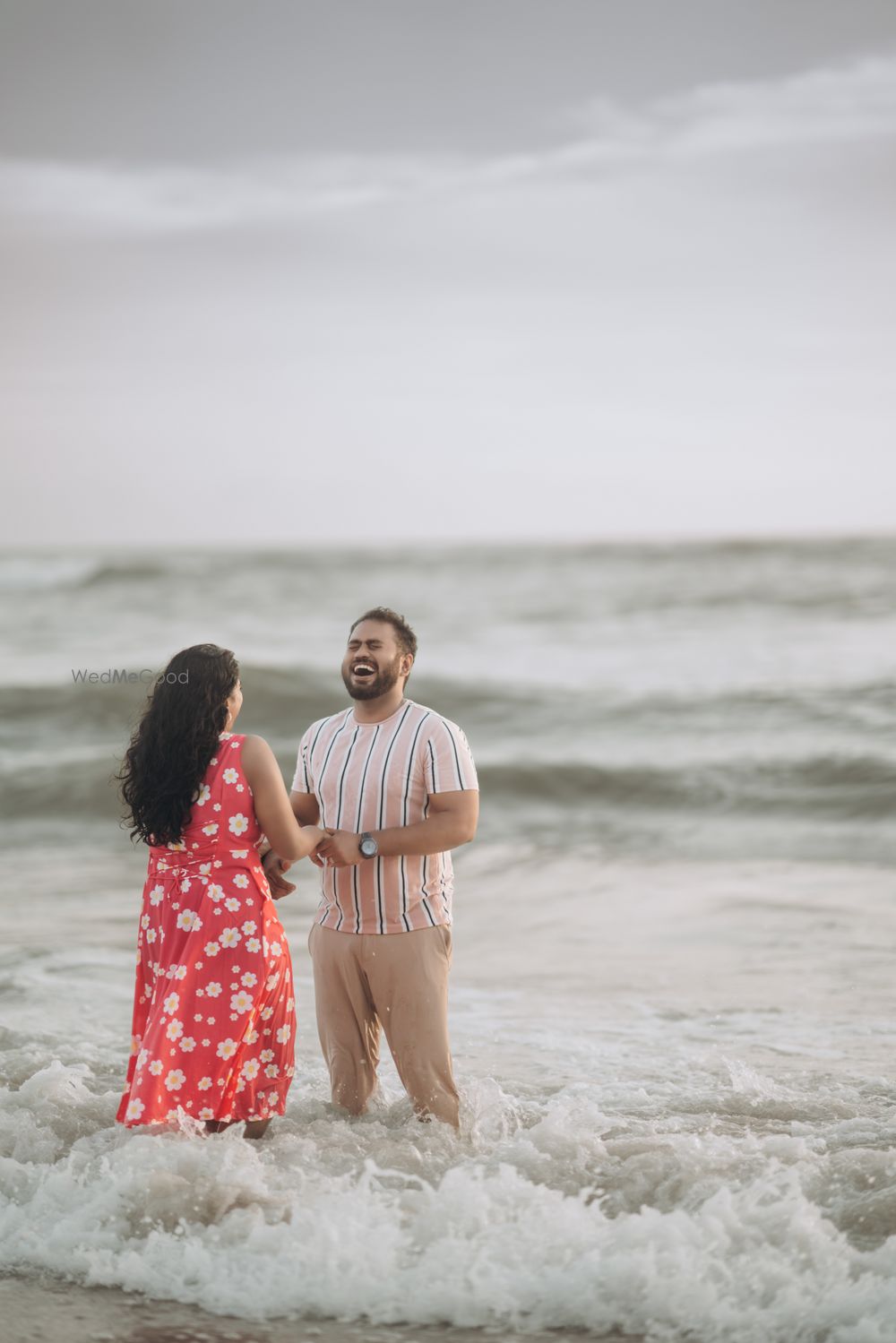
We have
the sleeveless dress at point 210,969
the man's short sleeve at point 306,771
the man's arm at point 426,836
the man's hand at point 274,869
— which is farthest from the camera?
the man's short sleeve at point 306,771

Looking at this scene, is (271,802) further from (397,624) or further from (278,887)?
(397,624)

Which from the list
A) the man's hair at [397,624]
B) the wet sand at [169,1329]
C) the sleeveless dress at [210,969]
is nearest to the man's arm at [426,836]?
the sleeveless dress at [210,969]

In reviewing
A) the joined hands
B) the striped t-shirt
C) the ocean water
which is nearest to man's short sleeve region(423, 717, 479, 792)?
the striped t-shirt

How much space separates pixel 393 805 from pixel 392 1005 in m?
0.63

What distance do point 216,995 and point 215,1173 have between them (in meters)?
0.52

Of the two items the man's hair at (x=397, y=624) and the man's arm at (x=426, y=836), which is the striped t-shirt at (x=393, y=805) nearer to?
the man's arm at (x=426, y=836)

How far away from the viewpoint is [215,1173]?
4098mm

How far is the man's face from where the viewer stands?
14.5 ft

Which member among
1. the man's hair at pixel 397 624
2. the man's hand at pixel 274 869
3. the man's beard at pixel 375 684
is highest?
the man's hair at pixel 397 624

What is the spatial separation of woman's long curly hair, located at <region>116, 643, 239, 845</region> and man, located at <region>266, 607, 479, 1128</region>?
1.32 ft

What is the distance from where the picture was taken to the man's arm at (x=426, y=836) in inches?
169

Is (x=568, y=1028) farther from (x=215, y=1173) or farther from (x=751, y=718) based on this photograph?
(x=751, y=718)

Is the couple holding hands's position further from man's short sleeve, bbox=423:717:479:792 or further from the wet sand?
the wet sand

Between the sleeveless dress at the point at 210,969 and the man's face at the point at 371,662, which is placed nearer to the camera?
the sleeveless dress at the point at 210,969
